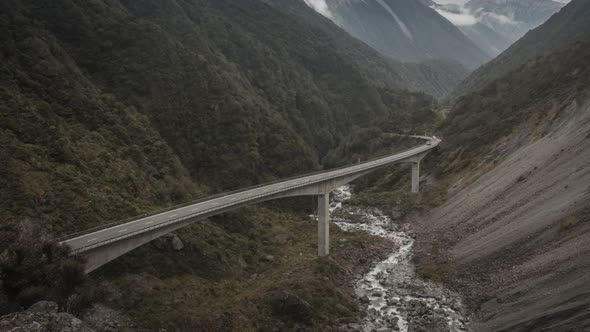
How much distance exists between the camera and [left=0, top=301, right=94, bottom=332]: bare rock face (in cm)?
1745

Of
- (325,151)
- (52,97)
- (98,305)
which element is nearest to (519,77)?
(325,151)

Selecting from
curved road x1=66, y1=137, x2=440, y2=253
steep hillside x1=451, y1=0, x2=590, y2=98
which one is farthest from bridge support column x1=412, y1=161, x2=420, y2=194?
steep hillside x1=451, y1=0, x2=590, y2=98

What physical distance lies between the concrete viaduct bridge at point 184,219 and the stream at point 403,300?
7.83m

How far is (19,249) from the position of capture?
68.8 ft

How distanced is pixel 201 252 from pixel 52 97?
27.8m

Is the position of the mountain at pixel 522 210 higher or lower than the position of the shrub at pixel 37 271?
higher

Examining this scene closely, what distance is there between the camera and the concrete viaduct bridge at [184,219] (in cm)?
2618

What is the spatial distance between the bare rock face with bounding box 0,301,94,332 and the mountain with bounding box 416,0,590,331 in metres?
22.7

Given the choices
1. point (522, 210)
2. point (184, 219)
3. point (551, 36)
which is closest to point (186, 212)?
point (184, 219)

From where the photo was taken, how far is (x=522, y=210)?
38844mm

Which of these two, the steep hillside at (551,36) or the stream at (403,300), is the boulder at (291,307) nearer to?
the stream at (403,300)

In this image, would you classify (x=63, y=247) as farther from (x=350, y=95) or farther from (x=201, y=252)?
(x=350, y=95)

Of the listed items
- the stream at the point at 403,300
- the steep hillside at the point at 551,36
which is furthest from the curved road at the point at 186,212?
the steep hillside at the point at 551,36

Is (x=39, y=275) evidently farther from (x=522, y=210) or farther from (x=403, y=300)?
(x=522, y=210)
